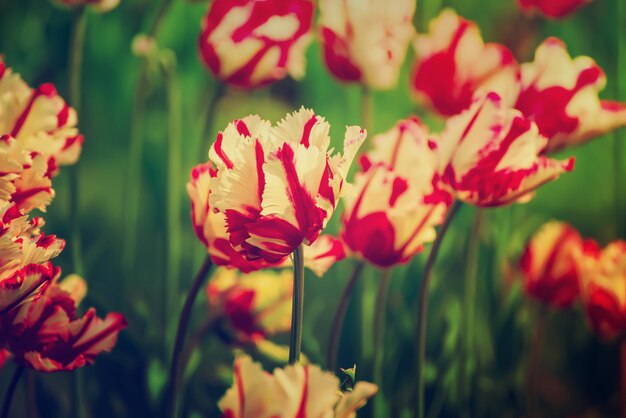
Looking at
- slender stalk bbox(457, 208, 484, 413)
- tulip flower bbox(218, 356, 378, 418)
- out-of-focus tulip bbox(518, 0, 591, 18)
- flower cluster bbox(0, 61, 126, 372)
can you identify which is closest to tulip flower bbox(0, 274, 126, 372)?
flower cluster bbox(0, 61, 126, 372)

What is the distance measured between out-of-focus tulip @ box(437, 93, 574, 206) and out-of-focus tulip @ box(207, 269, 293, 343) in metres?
0.16

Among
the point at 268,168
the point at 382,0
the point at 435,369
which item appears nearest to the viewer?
the point at 268,168

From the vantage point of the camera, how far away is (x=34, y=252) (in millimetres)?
333

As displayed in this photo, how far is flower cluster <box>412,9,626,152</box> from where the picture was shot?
1.38 feet

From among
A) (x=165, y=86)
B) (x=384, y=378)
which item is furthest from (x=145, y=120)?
(x=384, y=378)

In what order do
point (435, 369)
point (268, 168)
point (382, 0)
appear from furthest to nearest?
point (435, 369) → point (382, 0) → point (268, 168)

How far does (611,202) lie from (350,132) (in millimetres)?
408

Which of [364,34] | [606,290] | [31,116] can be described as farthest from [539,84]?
[31,116]

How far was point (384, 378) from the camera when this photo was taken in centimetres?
53

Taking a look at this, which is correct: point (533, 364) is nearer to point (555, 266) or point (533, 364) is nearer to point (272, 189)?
point (555, 266)

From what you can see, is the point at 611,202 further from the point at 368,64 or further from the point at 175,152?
the point at 175,152

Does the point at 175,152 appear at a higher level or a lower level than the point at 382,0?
lower

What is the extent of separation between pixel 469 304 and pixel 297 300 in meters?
0.26

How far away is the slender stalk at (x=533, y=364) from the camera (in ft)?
1.93
